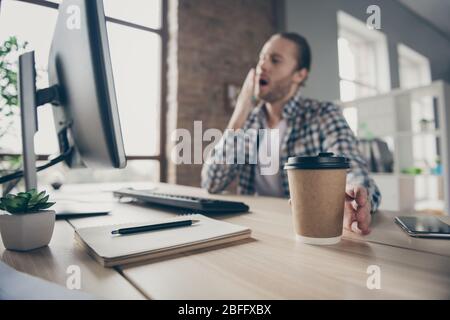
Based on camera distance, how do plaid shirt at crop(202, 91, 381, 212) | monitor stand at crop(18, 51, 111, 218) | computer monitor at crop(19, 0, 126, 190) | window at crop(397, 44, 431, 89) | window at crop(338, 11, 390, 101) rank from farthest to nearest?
1. window at crop(397, 44, 431, 89)
2. window at crop(338, 11, 390, 101)
3. plaid shirt at crop(202, 91, 381, 212)
4. monitor stand at crop(18, 51, 111, 218)
5. computer monitor at crop(19, 0, 126, 190)

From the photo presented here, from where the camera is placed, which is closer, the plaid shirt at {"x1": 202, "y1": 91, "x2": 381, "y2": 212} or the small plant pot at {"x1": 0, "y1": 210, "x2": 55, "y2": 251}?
the small plant pot at {"x1": 0, "y1": 210, "x2": 55, "y2": 251}

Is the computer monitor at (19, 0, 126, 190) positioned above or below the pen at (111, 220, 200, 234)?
above

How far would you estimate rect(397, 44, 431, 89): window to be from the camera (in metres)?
5.47

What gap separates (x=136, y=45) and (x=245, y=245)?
2834 millimetres

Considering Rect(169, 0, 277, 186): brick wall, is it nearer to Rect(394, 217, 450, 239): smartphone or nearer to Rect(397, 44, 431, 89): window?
Rect(394, 217, 450, 239): smartphone

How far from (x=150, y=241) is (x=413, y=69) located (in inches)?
275

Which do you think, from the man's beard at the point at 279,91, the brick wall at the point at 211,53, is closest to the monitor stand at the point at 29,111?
the man's beard at the point at 279,91

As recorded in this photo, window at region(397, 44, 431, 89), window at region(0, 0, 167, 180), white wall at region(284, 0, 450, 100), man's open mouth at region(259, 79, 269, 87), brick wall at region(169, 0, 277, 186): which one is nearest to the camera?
man's open mouth at region(259, 79, 269, 87)

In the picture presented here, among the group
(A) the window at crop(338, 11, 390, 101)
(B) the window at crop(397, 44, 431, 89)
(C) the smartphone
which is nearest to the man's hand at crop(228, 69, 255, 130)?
(C) the smartphone

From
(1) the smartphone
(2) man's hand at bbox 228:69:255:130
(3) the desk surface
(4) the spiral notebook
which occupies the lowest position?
(3) the desk surface

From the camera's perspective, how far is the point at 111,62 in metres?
0.53

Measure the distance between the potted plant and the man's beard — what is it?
117 cm

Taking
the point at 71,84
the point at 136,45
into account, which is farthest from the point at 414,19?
the point at 71,84

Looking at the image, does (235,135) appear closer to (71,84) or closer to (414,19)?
(71,84)
